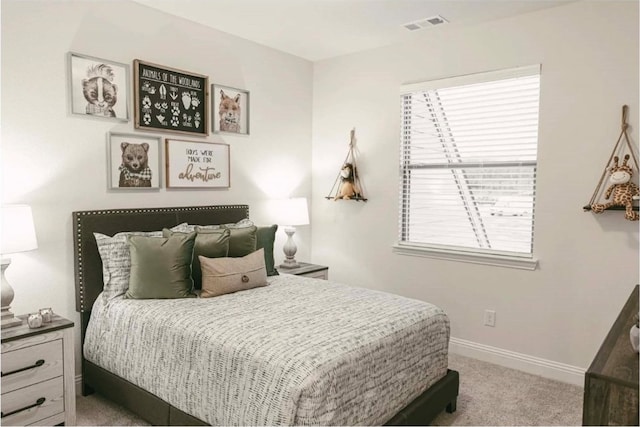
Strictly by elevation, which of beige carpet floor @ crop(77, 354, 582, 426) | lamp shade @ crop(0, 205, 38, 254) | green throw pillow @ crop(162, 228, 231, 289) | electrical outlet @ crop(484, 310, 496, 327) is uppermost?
lamp shade @ crop(0, 205, 38, 254)


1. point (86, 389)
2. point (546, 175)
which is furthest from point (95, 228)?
point (546, 175)

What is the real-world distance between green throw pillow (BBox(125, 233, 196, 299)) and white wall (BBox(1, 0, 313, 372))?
497mm

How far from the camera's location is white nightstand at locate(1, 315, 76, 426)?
7.24 feet

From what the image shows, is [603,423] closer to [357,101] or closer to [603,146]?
[603,146]

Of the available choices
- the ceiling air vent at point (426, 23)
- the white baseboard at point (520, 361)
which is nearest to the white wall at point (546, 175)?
the white baseboard at point (520, 361)

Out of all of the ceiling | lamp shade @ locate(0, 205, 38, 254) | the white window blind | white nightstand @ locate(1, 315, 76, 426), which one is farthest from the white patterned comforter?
the ceiling

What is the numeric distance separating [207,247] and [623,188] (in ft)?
8.80

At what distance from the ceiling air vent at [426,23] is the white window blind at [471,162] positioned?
1.48 feet

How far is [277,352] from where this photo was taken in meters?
1.88

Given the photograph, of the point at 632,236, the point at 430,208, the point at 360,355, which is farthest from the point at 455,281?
the point at 360,355

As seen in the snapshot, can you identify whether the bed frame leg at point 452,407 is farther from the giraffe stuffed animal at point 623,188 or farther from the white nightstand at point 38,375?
the white nightstand at point 38,375

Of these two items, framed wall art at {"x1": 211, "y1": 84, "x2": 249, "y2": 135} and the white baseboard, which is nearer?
the white baseboard

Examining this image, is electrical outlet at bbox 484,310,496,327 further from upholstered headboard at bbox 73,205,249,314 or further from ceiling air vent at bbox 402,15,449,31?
upholstered headboard at bbox 73,205,249,314

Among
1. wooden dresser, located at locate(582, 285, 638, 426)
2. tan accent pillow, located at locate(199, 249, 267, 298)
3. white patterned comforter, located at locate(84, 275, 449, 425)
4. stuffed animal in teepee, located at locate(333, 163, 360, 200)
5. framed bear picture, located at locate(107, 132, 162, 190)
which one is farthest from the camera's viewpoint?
stuffed animal in teepee, located at locate(333, 163, 360, 200)
